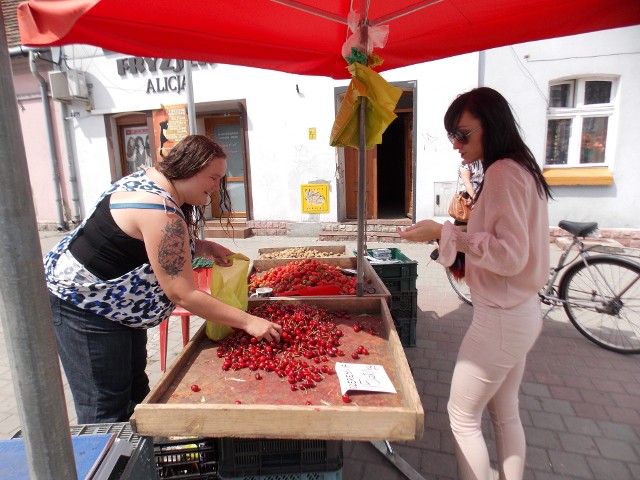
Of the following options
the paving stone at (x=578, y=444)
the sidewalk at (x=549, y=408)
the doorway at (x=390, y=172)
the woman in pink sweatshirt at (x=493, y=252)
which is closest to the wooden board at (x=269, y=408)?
the woman in pink sweatshirt at (x=493, y=252)

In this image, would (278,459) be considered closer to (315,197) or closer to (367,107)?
(367,107)

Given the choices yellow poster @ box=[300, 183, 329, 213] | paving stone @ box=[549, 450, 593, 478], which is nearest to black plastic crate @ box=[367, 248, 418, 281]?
paving stone @ box=[549, 450, 593, 478]

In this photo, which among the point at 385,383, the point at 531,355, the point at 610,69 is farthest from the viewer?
Result: the point at 610,69

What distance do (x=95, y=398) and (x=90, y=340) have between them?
283mm

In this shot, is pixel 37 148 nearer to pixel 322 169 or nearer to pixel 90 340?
pixel 322 169

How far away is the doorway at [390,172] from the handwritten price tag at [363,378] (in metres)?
6.28

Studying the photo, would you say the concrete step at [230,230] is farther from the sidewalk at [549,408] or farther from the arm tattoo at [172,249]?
the arm tattoo at [172,249]

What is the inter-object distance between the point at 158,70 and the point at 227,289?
363 inches

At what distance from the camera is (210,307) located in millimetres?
1789

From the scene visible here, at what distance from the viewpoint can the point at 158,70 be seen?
31.6 feet

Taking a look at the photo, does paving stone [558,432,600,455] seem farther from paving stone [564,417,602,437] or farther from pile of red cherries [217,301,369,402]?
pile of red cherries [217,301,369,402]

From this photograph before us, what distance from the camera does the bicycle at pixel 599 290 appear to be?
3.83m

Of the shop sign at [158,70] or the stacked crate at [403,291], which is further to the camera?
the shop sign at [158,70]

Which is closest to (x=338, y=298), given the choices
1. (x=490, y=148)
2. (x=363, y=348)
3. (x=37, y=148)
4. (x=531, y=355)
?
(x=363, y=348)
